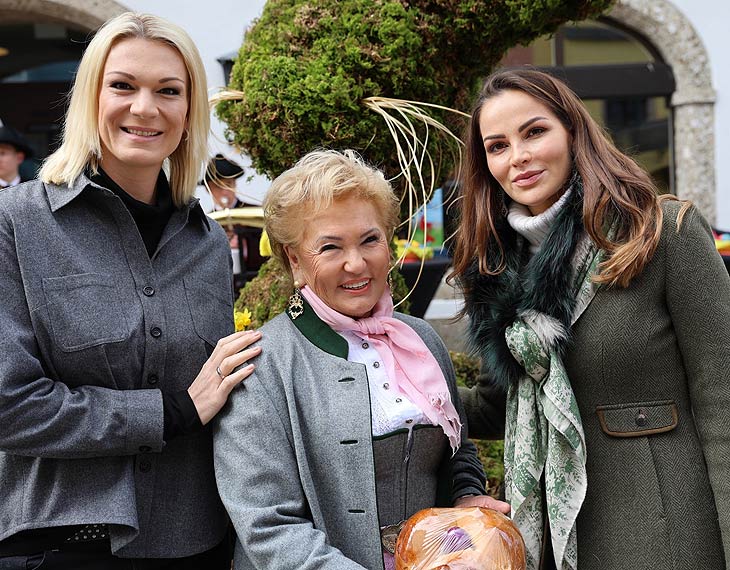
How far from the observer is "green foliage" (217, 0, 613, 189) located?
9.93ft

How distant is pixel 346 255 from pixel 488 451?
205cm

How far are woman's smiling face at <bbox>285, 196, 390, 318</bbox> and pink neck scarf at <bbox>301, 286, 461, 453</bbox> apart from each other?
0.03m

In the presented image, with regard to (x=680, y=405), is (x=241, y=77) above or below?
above

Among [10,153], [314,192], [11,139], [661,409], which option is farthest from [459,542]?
[10,153]

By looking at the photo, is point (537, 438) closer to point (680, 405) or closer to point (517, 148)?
point (680, 405)

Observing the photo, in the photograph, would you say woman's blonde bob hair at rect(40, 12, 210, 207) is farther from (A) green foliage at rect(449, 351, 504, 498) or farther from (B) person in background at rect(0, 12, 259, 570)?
(A) green foliage at rect(449, 351, 504, 498)

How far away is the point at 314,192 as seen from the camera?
2053mm

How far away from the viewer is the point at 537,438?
2137mm

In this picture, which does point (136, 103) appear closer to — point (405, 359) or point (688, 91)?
point (405, 359)

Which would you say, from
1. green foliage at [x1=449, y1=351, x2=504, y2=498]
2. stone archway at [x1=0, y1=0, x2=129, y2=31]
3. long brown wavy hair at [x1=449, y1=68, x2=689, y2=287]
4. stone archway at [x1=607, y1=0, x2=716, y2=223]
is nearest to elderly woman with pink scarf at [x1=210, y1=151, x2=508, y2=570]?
long brown wavy hair at [x1=449, y1=68, x2=689, y2=287]

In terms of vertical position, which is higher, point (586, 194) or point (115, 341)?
point (586, 194)

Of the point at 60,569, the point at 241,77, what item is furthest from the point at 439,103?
the point at 60,569

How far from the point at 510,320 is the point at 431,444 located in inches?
14.6

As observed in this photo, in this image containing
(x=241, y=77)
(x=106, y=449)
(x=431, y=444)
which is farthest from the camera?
(x=241, y=77)
